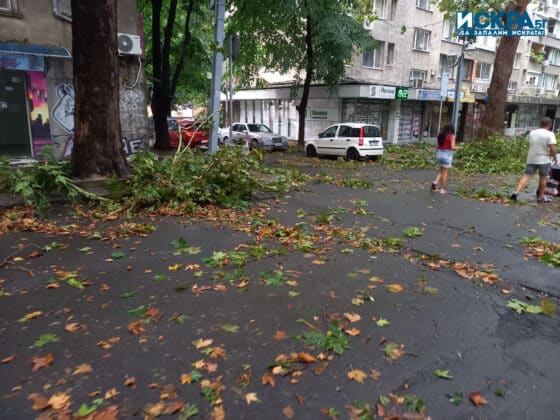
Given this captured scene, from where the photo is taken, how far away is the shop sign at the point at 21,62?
427 inches

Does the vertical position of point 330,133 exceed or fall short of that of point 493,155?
it exceeds it

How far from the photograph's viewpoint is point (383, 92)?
85.9ft

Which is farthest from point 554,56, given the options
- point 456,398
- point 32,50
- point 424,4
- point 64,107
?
point 456,398

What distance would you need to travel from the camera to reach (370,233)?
260 inches

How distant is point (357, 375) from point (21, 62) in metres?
11.8

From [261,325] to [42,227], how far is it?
4264mm

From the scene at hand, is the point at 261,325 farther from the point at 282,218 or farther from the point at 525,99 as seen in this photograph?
the point at 525,99

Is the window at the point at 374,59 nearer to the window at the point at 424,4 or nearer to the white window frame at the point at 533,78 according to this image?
the window at the point at 424,4

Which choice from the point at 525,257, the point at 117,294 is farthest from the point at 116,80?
the point at 525,257

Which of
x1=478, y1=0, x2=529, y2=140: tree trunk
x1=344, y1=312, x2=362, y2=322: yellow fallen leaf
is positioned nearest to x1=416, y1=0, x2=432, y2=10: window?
x1=478, y1=0, x2=529, y2=140: tree trunk

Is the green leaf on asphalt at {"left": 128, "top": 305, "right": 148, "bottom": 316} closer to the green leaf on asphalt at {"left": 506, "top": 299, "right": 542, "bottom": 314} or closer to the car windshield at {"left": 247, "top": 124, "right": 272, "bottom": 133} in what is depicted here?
the green leaf on asphalt at {"left": 506, "top": 299, "right": 542, "bottom": 314}

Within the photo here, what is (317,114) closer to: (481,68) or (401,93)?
(401,93)

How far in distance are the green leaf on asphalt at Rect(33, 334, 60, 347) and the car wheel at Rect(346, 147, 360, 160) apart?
51.1ft

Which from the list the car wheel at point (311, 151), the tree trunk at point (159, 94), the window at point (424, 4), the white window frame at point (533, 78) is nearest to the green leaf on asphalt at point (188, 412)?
the tree trunk at point (159, 94)
